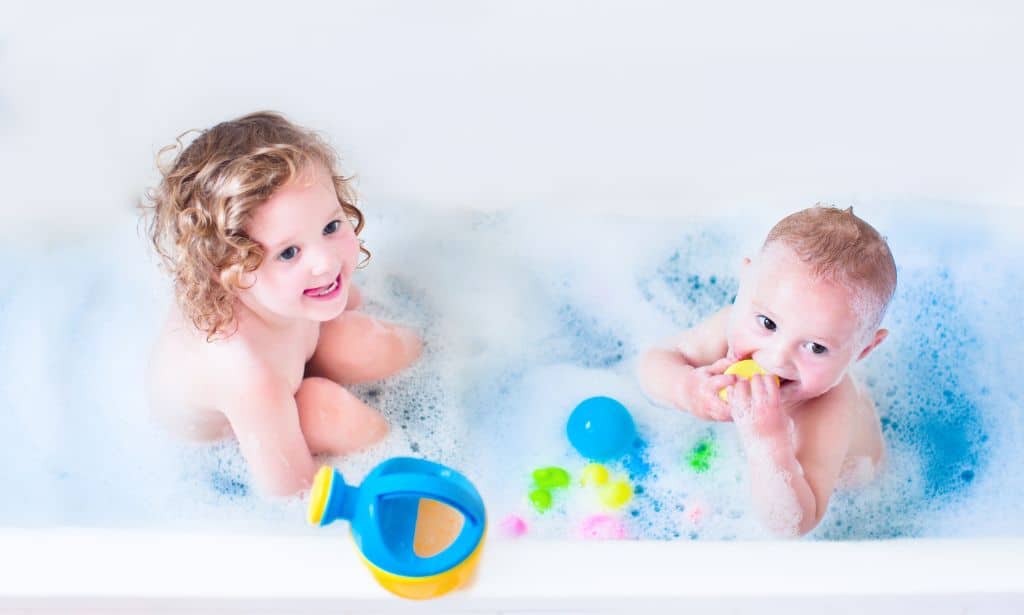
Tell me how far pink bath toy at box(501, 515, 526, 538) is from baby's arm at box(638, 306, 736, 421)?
26 centimetres

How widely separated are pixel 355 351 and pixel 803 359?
57 cm

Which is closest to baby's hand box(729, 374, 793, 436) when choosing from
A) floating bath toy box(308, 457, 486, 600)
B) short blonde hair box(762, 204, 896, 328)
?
short blonde hair box(762, 204, 896, 328)

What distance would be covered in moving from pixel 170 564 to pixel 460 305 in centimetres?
66

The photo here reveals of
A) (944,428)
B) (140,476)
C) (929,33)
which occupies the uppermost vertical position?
(929,33)

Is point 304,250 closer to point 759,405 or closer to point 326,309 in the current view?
point 326,309

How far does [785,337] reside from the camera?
101 cm

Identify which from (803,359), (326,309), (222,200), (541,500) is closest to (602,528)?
(541,500)

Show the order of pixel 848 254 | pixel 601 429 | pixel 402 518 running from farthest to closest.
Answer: pixel 601 429
pixel 848 254
pixel 402 518

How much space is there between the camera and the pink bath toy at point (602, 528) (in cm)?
111

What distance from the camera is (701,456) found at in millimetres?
1215

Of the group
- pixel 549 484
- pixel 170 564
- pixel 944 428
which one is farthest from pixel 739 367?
pixel 170 564

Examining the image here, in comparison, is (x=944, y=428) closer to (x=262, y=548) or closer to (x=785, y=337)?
(x=785, y=337)

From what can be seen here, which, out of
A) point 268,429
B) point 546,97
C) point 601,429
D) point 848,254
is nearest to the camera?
point 848,254

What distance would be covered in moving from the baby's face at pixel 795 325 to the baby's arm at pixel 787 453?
33 millimetres
